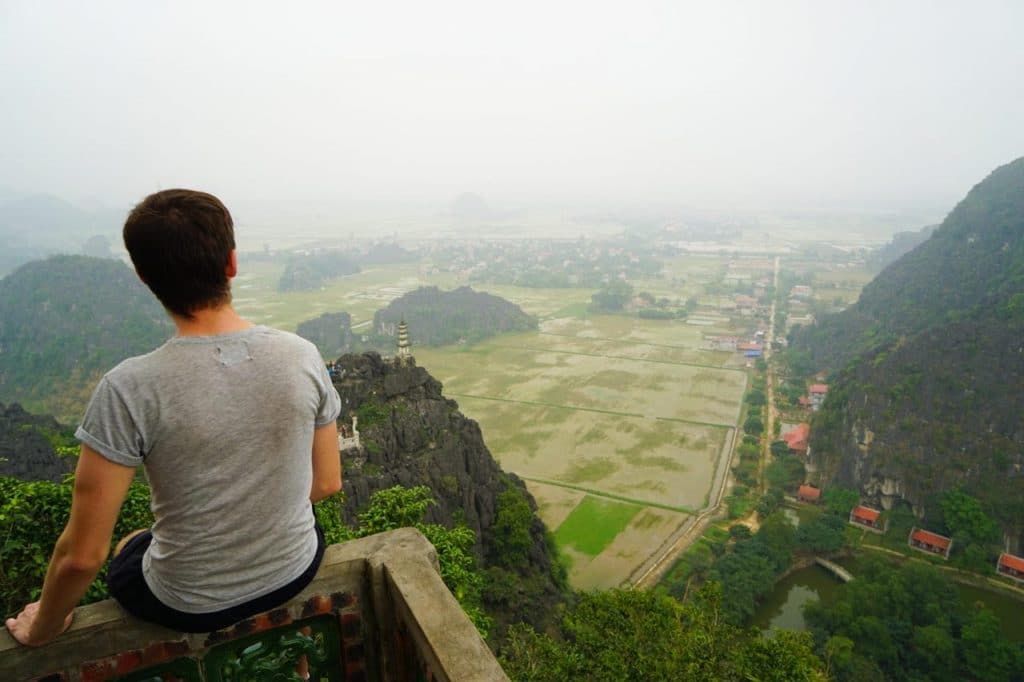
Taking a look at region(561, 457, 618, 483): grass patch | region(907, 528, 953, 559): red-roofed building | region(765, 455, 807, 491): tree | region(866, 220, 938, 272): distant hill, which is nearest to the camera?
region(907, 528, 953, 559): red-roofed building

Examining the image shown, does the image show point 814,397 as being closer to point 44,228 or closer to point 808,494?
point 808,494

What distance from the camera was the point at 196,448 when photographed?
1.64 metres

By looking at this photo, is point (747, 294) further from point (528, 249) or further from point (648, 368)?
point (528, 249)

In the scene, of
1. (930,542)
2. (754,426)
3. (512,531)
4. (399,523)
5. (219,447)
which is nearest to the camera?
(219,447)

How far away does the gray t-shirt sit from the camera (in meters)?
1.58

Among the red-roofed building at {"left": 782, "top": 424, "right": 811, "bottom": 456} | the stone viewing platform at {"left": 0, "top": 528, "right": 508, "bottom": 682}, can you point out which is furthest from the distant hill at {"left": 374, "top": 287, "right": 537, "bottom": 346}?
the stone viewing platform at {"left": 0, "top": 528, "right": 508, "bottom": 682}

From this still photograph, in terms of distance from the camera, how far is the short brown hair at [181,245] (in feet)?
5.16

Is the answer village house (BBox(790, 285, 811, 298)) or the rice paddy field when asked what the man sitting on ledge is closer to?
the rice paddy field

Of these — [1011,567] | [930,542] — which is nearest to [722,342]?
[930,542]

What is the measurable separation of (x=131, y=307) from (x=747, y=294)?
231 feet

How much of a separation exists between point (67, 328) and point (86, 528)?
6003 centimetres

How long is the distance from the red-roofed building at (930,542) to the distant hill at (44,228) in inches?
4664

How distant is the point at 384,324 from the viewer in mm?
59312

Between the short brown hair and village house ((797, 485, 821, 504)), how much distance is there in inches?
1167
